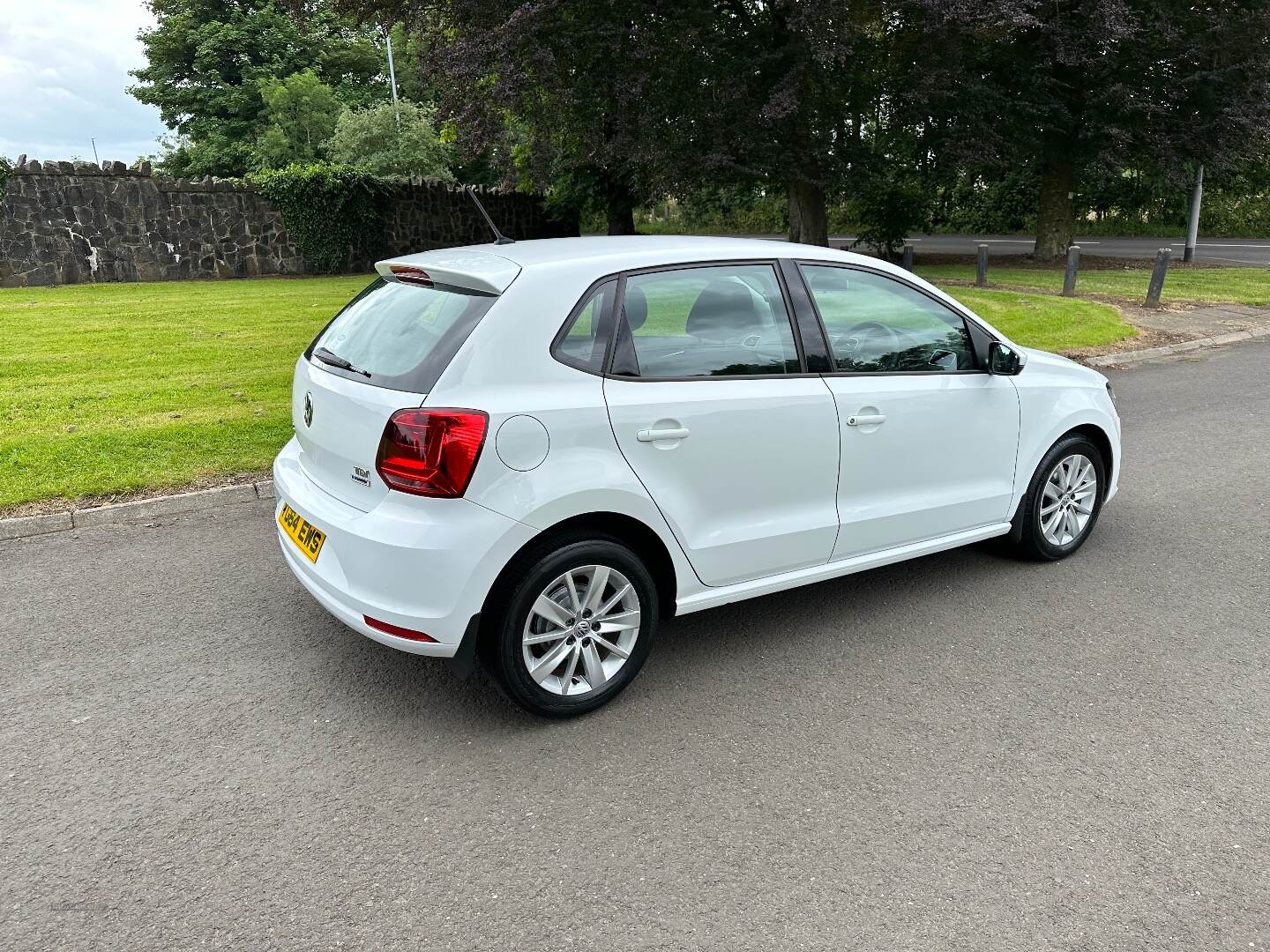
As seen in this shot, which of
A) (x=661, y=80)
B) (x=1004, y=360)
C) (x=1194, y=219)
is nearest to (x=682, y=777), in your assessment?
(x=1004, y=360)

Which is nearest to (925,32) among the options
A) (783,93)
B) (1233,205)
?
(783,93)

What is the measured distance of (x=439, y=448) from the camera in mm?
3186

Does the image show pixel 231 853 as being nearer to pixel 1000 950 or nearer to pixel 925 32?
pixel 1000 950

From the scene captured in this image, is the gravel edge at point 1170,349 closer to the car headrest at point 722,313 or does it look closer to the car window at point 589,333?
the car headrest at point 722,313

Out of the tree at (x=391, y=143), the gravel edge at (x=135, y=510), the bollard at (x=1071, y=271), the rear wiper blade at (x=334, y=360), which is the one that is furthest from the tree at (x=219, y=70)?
the rear wiper blade at (x=334, y=360)

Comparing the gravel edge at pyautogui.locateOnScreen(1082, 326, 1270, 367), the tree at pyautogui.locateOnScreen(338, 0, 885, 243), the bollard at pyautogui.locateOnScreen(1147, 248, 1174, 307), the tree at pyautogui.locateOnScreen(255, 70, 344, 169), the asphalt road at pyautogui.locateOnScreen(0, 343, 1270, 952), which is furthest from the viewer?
the tree at pyautogui.locateOnScreen(255, 70, 344, 169)

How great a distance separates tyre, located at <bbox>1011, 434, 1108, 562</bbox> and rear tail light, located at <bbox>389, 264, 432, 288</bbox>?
310cm

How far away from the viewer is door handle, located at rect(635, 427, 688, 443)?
3.49m

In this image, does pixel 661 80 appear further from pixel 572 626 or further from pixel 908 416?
pixel 572 626

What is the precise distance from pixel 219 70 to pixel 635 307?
49058 mm

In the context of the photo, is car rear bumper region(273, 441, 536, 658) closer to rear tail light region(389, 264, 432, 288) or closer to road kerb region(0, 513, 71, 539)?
rear tail light region(389, 264, 432, 288)

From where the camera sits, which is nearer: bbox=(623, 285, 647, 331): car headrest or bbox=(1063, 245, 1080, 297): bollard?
bbox=(623, 285, 647, 331): car headrest

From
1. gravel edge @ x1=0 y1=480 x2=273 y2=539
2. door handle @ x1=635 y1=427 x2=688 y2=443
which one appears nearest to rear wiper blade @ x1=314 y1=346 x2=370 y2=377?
door handle @ x1=635 y1=427 x2=688 y2=443

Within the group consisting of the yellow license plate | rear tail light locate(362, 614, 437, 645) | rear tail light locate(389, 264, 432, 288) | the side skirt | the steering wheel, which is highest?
rear tail light locate(389, 264, 432, 288)
